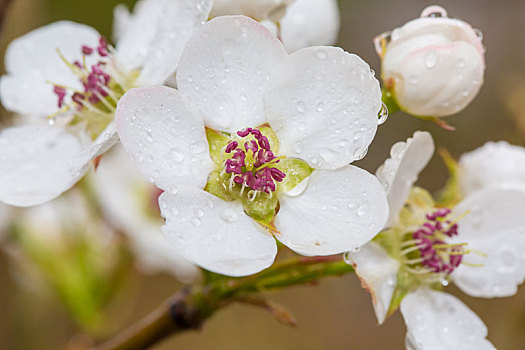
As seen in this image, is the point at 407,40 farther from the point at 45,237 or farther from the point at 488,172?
the point at 45,237

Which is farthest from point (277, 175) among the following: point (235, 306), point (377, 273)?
point (235, 306)

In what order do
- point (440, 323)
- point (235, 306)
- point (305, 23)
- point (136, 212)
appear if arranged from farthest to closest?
1. point (235, 306)
2. point (136, 212)
3. point (305, 23)
4. point (440, 323)

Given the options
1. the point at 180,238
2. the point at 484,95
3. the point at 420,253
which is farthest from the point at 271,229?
the point at 484,95

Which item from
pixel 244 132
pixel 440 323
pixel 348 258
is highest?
pixel 244 132

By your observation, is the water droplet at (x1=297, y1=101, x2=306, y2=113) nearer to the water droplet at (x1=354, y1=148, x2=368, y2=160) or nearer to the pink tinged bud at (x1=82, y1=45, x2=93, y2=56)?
the water droplet at (x1=354, y1=148, x2=368, y2=160)

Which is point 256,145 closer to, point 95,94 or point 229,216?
point 229,216
